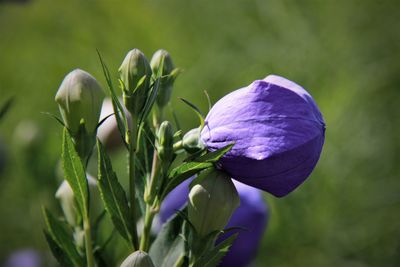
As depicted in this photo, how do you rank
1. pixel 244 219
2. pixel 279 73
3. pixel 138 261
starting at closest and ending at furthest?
pixel 138 261
pixel 244 219
pixel 279 73

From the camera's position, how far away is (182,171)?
2.21ft

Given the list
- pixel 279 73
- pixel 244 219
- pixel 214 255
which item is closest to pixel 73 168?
pixel 214 255

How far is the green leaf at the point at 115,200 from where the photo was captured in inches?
27.2

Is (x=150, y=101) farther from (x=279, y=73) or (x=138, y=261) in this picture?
(x=279, y=73)

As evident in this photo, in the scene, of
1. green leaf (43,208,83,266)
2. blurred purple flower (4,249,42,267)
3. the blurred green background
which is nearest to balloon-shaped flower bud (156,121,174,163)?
green leaf (43,208,83,266)

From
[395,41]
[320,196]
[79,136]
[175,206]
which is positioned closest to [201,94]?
[320,196]

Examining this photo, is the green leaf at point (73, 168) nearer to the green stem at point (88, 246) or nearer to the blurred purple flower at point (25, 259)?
the green stem at point (88, 246)

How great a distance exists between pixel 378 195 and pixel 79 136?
1.43 m

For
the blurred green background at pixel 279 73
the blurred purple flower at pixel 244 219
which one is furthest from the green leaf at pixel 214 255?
the blurred green background at pixel 279 73

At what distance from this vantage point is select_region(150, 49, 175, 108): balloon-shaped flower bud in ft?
2.50

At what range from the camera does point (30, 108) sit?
2314 mm

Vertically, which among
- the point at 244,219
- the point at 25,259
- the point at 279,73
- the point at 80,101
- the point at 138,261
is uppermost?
the point at 80,101

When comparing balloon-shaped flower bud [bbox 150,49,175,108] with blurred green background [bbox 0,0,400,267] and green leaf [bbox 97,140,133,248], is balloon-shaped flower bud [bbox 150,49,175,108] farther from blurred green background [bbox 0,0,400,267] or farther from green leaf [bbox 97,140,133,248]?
blurred green background [bbox 0,0,400,267]

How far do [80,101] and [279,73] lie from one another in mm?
1424
